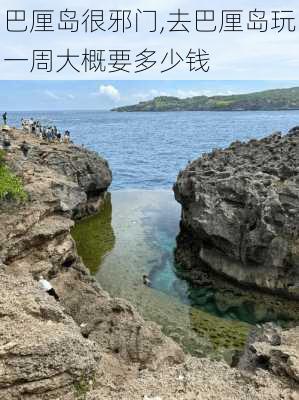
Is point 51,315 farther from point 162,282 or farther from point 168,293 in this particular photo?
point 162,282

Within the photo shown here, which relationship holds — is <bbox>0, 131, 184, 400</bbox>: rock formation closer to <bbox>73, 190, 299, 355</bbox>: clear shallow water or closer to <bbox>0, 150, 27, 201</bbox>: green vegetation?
<bbox>0, 150, 27, 201</bbox>: green vegetation

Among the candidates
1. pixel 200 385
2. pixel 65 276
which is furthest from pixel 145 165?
pixel 200 385

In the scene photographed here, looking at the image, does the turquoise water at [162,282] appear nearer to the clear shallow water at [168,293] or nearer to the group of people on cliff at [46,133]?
the clear shallow water at [168,293]

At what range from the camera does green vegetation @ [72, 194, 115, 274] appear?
119ft

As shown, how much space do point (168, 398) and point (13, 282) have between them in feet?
→ 21.0

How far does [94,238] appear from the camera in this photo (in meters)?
41.7

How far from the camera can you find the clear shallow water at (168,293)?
2533cm

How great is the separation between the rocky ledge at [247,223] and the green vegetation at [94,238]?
6.43 metres

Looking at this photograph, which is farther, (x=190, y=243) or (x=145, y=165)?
(x=145, y=165)

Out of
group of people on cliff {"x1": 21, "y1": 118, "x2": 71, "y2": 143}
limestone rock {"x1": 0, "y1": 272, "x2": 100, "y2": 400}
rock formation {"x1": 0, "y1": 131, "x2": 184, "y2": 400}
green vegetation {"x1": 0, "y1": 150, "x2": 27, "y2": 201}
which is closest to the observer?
limestone rock {"x1": 0, "y1": 272, "x2": 100, "y2": 400}

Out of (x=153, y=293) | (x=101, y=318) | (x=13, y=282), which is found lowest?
(x=153, y=293)

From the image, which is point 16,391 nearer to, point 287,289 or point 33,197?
point 33,197

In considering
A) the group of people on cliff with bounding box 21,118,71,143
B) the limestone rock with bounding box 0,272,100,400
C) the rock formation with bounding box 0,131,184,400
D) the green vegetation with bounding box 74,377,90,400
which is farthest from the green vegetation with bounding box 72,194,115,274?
the green vegetation with bounding box 74,377,90,400

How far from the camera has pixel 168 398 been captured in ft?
38.5
